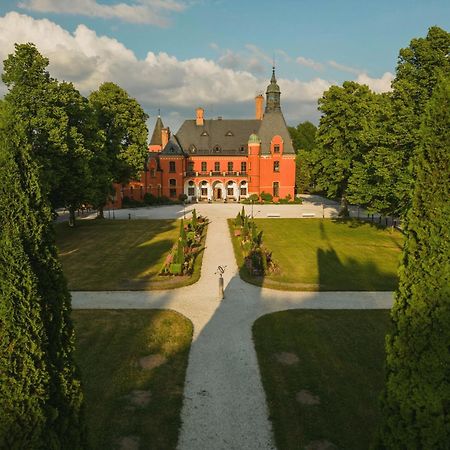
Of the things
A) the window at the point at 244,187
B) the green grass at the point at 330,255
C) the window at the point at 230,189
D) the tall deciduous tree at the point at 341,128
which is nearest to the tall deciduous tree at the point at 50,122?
the green grass at the point at 330,255

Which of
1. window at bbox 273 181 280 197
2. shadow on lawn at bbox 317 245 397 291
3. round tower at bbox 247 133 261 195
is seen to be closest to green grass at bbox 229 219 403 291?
shadow on lawn at bbox 317 245 397 291

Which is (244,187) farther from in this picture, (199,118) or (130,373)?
(130,373)

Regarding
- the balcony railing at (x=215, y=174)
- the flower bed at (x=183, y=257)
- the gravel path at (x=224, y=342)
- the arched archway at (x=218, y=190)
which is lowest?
the gravel path at (x=224, y=342)

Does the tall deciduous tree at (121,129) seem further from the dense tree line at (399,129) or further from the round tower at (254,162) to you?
the dense tree line at (399,129)

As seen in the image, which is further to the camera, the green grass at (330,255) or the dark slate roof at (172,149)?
the dark slate roof at (172,149)

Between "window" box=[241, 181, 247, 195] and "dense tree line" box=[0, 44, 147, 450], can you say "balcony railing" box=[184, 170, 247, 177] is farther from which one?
"dense tree line" box=[0, 44, 147, 450]

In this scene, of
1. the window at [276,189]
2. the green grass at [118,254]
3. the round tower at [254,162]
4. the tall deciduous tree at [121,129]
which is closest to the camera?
the green grass at [118,254]
